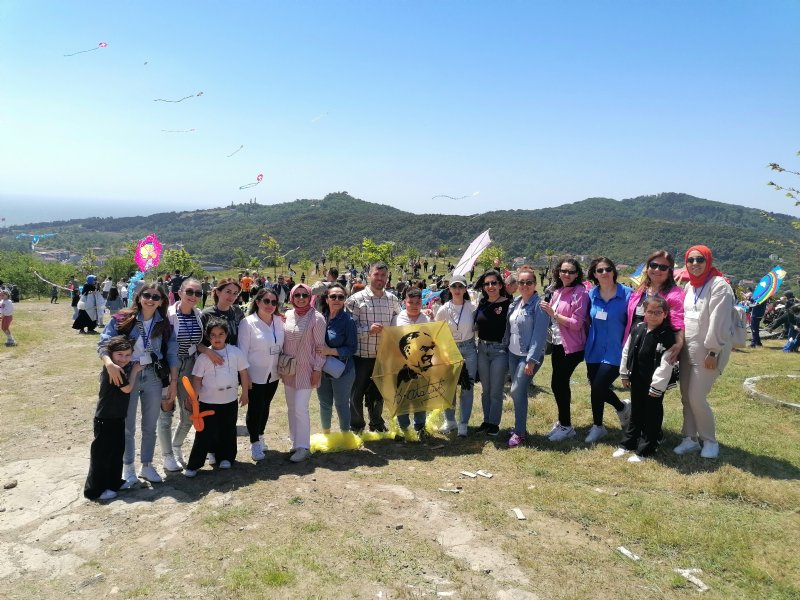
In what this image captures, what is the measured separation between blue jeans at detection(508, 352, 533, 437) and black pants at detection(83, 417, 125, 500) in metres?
4.15

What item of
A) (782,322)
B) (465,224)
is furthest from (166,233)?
(782,322)

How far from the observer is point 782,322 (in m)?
15.9

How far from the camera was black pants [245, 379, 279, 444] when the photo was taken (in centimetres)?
573

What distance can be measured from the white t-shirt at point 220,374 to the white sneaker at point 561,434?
376 centimetres

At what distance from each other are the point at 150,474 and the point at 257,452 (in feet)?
3.62

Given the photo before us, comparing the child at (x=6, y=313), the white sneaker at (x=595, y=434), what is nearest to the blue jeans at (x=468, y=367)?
the white sneaker at (x=595, y=434)

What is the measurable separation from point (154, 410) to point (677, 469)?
5.30m

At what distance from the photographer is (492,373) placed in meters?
6.39

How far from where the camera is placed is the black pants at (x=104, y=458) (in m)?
4.85

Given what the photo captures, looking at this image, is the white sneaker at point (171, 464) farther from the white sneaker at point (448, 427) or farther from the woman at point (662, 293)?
the woman at point (662, 293)

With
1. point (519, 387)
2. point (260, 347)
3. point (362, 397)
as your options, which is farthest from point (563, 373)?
point (260, 347)

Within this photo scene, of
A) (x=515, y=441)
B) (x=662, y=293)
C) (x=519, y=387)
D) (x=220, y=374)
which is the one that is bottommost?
(x=515, y=441)

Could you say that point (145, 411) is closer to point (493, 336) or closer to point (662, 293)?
point (493, 336)

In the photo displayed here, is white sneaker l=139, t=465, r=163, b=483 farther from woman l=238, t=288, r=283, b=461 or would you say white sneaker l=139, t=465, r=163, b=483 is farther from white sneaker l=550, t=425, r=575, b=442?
white sneaker l=550, t=425, r=575, b=442
